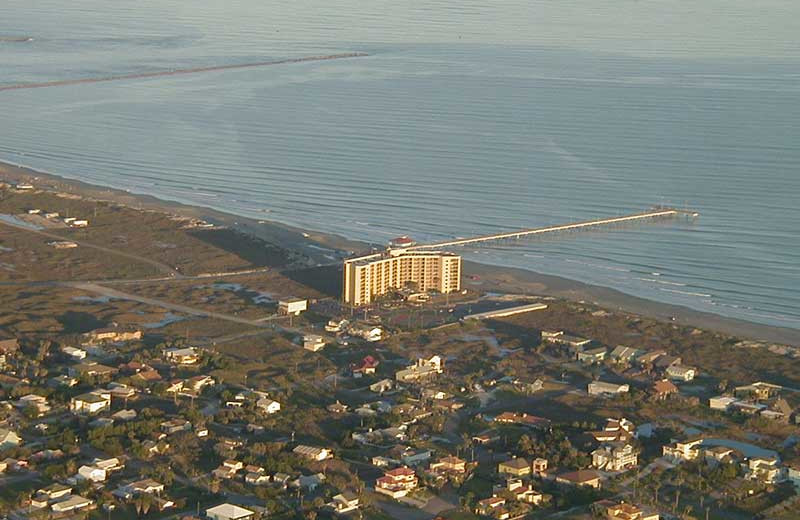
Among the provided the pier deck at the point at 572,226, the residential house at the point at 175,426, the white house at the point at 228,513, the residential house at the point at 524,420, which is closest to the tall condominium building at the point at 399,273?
the pier deck at the point at 572,226

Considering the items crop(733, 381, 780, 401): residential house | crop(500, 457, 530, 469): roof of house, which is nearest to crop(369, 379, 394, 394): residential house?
→ crop(500, 457, 530, 469): roof of house

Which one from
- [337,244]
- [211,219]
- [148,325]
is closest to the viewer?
[148,325]

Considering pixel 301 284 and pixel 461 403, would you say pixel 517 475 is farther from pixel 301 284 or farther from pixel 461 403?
pixel 301 284

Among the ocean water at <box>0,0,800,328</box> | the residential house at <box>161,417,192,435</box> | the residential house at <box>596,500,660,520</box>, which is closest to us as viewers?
the residential house at <box>596,500,660,520</box>

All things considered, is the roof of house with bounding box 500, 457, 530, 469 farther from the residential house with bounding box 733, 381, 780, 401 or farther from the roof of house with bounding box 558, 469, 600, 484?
the residential house with bounding box 733, 381, 780, 401

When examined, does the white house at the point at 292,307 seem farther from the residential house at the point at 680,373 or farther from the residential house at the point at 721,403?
the residential house at the point at 721,403

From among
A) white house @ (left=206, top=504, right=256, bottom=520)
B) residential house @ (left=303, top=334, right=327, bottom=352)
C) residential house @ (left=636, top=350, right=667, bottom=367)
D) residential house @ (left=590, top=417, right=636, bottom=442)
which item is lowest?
residential house @ (left=303, top=334, right=327, bottom=352)

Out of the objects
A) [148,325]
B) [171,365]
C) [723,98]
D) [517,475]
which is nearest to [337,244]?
[148,325]
